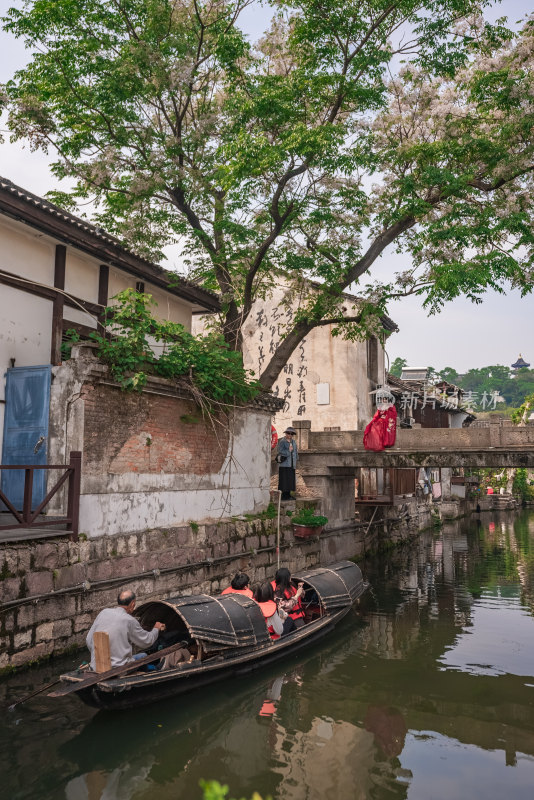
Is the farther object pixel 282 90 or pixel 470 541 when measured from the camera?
pixel 470 541

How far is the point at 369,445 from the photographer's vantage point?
56.3 ft

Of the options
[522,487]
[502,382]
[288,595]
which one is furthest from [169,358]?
[502,382]

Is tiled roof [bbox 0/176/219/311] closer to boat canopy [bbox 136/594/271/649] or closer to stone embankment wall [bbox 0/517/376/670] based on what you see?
stone embankment wall [bbox 0/517/376/670]

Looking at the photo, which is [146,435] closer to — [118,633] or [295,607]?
[295,607]

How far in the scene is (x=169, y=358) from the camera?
1179cm

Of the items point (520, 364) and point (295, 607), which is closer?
point (295, 607)

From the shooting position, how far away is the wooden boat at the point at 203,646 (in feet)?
23.3

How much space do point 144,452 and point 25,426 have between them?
216 centimetres

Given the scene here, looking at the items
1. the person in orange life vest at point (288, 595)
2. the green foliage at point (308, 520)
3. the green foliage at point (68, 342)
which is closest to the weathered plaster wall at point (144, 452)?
the green foliage at point (68, 342)

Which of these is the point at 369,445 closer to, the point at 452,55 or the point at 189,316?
the point at 189,316

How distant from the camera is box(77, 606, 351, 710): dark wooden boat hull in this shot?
23.2 feet

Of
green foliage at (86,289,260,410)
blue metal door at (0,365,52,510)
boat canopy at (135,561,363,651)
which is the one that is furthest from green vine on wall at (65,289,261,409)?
boat canopy at (135,561,363,651)

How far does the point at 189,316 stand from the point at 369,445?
6.39m

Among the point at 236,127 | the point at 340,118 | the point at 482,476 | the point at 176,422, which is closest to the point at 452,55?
the point at 340,118
